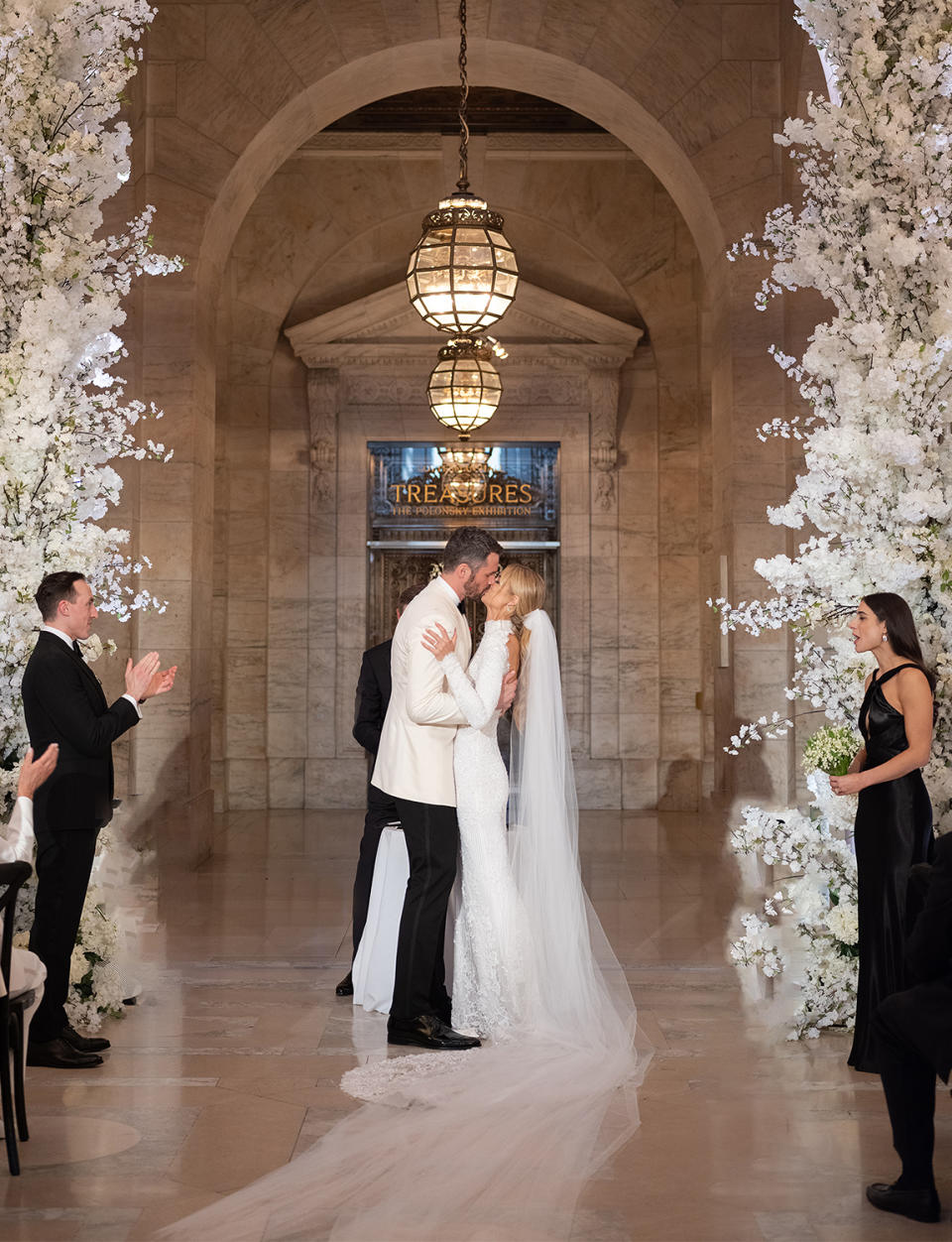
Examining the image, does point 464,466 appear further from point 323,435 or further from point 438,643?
point 438,643

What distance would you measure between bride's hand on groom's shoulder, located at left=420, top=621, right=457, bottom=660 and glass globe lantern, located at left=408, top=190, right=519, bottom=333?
2.96m

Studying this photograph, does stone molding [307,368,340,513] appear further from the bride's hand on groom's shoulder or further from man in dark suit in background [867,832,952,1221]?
→ man in dark suit in background [867,832,952,1221]

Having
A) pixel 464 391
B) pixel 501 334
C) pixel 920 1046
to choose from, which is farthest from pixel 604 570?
pixel 920 1046

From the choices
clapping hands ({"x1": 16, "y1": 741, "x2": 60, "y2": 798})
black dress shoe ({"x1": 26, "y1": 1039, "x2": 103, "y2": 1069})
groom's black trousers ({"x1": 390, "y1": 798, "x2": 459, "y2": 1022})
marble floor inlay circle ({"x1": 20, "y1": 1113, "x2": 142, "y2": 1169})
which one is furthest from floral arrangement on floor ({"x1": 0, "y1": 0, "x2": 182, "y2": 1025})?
groom's black trousers ({"x1": 390, "y1": 798, "x2": 459, "y2": 1022})

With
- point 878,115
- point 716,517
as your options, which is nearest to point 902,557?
point 878,115

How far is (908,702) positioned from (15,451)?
3.87 m

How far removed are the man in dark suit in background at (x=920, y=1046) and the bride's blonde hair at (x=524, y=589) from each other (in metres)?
2.59

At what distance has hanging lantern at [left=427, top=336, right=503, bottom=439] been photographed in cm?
1128

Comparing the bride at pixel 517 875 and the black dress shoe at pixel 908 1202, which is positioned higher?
the bride at pixel 517 875

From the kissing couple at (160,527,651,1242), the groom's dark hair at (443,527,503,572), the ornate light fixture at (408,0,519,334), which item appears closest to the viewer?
the kissing couple at (160,527,651,1242)

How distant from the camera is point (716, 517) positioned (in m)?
10.8

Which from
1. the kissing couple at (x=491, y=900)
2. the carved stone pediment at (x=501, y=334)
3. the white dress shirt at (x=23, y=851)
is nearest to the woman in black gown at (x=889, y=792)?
the kissing couple at (x=491, y=900)

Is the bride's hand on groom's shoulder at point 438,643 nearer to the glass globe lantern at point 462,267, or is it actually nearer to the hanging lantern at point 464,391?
the glass globe lantern at point 462,267

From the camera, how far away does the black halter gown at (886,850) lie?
516 centimetres
